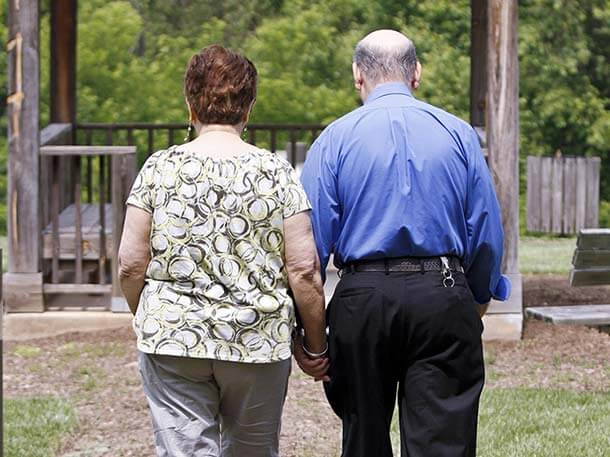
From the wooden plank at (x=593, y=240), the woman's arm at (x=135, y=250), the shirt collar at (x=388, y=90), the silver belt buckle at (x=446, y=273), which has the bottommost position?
the wooden plank at (x=593, y=240)

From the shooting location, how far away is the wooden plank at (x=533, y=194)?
80.9 feet

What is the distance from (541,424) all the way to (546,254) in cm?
1228

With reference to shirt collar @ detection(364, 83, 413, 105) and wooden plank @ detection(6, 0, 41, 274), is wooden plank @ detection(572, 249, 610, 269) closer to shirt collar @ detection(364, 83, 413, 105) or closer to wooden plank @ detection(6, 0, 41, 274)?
wooden plank @ detection(6, 0, 41, 274)

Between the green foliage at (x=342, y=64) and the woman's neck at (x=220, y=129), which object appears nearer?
the woman's neck at (x=220, y=129)

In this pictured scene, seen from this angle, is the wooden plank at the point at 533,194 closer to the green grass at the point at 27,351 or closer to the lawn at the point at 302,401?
the lawn at the point at 302,401

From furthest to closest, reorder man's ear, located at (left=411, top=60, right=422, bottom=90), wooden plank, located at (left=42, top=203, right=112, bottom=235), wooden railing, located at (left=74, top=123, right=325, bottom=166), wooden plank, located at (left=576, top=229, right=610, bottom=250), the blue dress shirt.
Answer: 1. wooden railing, located at (left=74, top=123, right=325, bottom=166)
2. wooden plank, located at (left=42, top=203, right=112, bottom=235)
3. wooden plank, located at (left=576, top=229, right=610, bottom=250)
4. man's ear, located at (left=411, top=60, right=422, bottom=90)
5. the blue dress shirt

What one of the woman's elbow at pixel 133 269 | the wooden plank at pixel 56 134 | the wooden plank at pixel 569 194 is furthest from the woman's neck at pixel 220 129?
the wooden plank at pixel 569 194

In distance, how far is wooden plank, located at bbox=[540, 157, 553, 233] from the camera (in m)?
24.6

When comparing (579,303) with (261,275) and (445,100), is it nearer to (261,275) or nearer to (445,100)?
(261,275)

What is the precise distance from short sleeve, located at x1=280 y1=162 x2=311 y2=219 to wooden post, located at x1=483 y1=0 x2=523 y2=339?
18.2 ft

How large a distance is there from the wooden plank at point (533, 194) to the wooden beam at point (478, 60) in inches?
525

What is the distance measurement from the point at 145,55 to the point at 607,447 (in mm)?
27242

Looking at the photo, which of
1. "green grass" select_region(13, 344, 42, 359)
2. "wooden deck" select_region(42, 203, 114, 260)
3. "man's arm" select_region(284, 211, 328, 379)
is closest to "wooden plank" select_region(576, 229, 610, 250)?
"wooden deck" select_region(42, 203, 114, 260)

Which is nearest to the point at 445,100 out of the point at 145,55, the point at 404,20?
the point at 404,20
